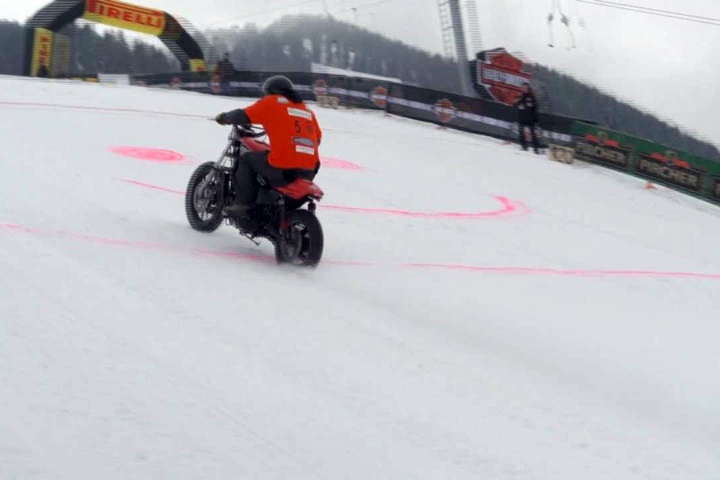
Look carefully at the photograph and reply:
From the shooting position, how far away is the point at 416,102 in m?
27.4

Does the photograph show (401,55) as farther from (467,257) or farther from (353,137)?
(467,257)

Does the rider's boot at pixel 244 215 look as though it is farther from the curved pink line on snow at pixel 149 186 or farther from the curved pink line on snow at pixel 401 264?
the curved pink line on snow at pixel 149 186

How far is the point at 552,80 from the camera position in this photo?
138 feet

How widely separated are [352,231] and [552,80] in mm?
33810

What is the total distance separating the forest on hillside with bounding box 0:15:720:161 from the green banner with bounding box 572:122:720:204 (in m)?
13.9

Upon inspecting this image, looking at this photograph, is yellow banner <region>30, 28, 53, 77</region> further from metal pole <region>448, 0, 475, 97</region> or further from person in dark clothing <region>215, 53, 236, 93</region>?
metal pole <region>448, 0, 475, 97</region>

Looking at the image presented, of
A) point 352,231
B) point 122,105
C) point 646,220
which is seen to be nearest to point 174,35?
point 122,105

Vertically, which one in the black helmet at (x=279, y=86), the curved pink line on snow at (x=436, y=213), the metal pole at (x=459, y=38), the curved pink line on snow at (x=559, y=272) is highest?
the metal pole at (x=459, y=38)

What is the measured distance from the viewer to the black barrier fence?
2547cm

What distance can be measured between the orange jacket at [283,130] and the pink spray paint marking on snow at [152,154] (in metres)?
5.36

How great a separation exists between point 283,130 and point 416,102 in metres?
20.1

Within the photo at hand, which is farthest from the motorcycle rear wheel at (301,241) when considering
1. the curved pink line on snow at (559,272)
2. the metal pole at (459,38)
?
the metal pole at (459,38)

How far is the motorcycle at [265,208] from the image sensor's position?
7.62 m

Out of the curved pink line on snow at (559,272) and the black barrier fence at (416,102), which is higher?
the black barrier fence at (416,102)
